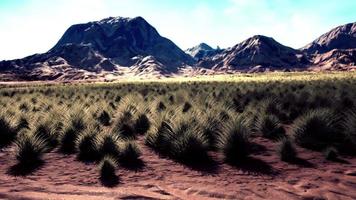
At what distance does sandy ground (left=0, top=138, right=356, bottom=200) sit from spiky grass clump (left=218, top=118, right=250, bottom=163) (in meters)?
0.27

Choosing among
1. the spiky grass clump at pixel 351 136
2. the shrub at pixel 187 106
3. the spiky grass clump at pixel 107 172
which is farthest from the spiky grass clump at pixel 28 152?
the shrub at pixel 187 106

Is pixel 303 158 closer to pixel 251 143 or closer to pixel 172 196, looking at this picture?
pixel 251 143

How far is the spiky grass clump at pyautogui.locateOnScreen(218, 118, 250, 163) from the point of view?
31.9 ft

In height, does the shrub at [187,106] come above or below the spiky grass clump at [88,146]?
above

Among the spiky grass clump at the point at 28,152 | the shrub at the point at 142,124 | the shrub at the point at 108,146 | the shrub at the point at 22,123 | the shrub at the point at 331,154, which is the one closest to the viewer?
the shrub at the point at 331,154

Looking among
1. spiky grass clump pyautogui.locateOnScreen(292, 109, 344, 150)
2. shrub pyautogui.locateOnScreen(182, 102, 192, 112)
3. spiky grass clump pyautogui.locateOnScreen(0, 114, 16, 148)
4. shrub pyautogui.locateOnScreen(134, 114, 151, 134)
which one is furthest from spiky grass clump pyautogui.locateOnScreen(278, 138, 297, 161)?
Result: shrub pyautogui.locateOnScreen(182, 102, 192, 112)

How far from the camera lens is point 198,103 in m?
19.0

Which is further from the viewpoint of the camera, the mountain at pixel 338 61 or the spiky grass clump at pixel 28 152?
the mountain at pixel 338 61

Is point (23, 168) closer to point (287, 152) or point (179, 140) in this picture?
point (179, 140)

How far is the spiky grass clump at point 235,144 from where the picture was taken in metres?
9.74

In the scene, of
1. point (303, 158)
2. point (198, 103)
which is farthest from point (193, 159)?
point (198, 103)

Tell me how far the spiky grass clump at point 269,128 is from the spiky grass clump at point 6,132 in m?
8.02

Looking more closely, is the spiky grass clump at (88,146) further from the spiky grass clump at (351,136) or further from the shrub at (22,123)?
the spiky grass clump at (351,136)

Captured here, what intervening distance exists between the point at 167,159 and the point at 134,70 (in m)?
185
